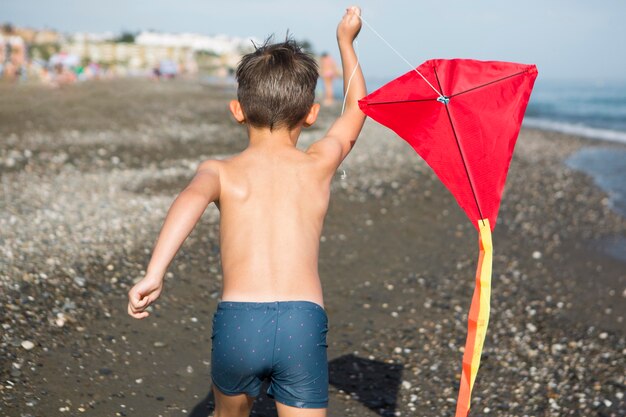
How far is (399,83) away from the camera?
348 centimetres

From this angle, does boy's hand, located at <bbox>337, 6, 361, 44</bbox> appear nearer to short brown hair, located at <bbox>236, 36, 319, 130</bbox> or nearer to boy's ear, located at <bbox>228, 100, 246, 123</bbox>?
short brown hair, located at <bbox>236, 36, 319, 130</bbox>

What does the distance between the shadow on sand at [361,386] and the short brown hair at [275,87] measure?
8.22 ft

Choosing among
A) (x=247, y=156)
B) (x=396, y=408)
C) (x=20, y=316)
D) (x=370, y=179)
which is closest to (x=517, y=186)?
(x=370, y=179)

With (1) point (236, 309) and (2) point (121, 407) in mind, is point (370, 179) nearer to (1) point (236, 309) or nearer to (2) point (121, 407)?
(2) point (121, 407)

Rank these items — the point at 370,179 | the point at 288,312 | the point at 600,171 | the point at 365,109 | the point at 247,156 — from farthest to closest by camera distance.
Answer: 1. the point at 600,171
2. the point at 370,179
3. the point at 365,109
4. the point at 247,156
5. the point at 288,312

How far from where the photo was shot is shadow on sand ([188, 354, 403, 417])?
4723 mm

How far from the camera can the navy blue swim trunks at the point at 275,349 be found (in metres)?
2.73

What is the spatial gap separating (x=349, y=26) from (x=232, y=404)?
2.06 meters

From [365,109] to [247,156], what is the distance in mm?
833

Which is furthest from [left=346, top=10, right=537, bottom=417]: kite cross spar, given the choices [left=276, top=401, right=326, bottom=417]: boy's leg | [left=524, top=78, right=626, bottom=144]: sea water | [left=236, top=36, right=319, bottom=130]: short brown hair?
[left=524, top=78, right=626, bottom=144]: sea water

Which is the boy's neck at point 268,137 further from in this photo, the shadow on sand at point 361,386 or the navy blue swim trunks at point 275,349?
the shadow on sand at point 361,386

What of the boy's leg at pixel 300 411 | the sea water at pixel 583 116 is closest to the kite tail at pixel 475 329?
the boy's leg at pixel 300 411

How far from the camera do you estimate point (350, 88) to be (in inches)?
141

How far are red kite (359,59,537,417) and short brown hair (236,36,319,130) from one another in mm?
544
